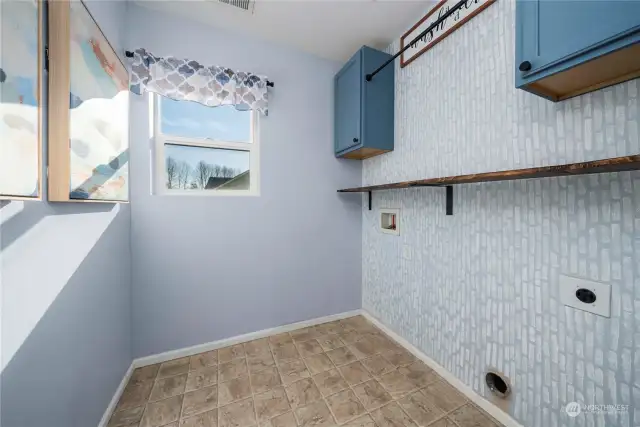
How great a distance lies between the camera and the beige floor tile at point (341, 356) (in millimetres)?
1659

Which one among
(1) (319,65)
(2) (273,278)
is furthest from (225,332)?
(1) (319,65)

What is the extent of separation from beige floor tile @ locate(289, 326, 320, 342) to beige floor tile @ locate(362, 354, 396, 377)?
50cm

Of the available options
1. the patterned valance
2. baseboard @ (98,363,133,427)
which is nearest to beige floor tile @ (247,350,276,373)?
baseboard @ (98,363,133,427)

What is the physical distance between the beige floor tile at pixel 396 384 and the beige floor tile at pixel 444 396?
9 centimetres

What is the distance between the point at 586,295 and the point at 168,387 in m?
2.20

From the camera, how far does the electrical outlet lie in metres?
0.87

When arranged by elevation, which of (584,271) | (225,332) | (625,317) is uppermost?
(584,271)

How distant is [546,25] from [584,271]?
944 mm

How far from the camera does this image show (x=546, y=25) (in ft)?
2.69

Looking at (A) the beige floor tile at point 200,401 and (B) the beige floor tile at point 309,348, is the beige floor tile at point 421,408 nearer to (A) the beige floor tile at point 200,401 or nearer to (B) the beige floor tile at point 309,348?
(B) the beige floor tile at point 309,348

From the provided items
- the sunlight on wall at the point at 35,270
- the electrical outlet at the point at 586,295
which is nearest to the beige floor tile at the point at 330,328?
the electrical outlet at the point at 586,295

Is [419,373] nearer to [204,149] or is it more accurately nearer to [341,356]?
[341,356]

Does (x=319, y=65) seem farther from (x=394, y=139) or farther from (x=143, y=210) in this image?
(x=143, y=210)

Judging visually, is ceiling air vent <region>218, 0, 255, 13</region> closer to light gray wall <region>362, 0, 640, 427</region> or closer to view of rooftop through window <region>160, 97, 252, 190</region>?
view of rooftop through window <region>160, 97, 252, 190</region>
